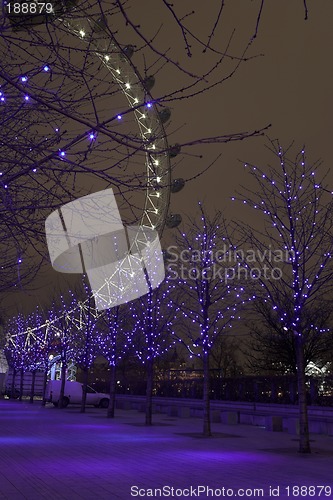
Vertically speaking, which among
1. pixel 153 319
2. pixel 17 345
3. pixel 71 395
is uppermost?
pixel 17 345

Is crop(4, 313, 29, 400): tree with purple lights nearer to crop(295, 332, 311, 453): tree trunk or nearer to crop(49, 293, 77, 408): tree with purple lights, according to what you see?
crop(49, 293, 77, 408): tree with purple lights

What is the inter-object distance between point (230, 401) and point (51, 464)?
19.9m

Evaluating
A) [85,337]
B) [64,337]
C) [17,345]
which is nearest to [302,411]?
[85,337]

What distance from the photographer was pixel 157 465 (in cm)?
1005

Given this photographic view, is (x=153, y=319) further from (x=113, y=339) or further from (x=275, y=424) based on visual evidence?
(x=275, y=424)

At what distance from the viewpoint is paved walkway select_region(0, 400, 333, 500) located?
25.4ft

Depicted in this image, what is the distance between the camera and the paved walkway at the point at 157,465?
7734mm

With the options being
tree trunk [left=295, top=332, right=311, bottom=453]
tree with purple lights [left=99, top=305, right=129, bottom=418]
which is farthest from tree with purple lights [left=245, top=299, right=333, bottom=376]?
tree trunk [left=295, top=332, right=311, bottom=453]

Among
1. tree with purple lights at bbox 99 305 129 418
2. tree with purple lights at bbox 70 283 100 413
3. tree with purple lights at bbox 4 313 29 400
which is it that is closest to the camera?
tree with purple lights at bbox 99 305 129 418

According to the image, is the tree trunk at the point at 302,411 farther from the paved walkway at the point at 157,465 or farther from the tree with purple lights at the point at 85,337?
the tree with purple lights at the point at 85,337

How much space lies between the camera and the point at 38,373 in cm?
5162

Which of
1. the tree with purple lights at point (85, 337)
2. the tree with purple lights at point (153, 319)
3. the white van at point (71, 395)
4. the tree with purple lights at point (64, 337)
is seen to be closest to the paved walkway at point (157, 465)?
the tree with purple lights at point (153, 319)

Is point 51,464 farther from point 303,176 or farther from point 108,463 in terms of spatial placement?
point 303,176

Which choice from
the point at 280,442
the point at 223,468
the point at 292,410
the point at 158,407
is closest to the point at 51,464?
the point at 223,468
